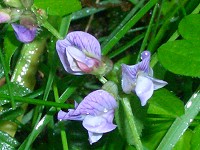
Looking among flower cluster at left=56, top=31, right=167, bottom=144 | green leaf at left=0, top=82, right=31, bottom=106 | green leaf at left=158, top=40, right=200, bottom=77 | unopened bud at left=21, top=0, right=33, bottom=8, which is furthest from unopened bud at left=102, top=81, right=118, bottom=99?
green leaf at left=0, top=82, right=31, bottom=106

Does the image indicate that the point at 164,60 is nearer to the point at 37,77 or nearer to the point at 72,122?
the point at 72,122

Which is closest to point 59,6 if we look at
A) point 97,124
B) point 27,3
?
point 27,3

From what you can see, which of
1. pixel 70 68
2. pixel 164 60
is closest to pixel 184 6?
pixel 164 60

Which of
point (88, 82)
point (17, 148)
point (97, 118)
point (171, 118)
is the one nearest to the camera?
point (97, 118)

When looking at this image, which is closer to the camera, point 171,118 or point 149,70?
point 149,70

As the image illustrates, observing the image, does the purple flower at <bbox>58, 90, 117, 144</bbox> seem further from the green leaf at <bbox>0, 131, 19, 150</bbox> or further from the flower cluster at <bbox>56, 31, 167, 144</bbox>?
the green leaf at <bbox>0, 131, 19, 150</bbox>

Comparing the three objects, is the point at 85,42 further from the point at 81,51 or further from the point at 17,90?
the point at 17,90

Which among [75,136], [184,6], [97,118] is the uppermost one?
[97,118]
